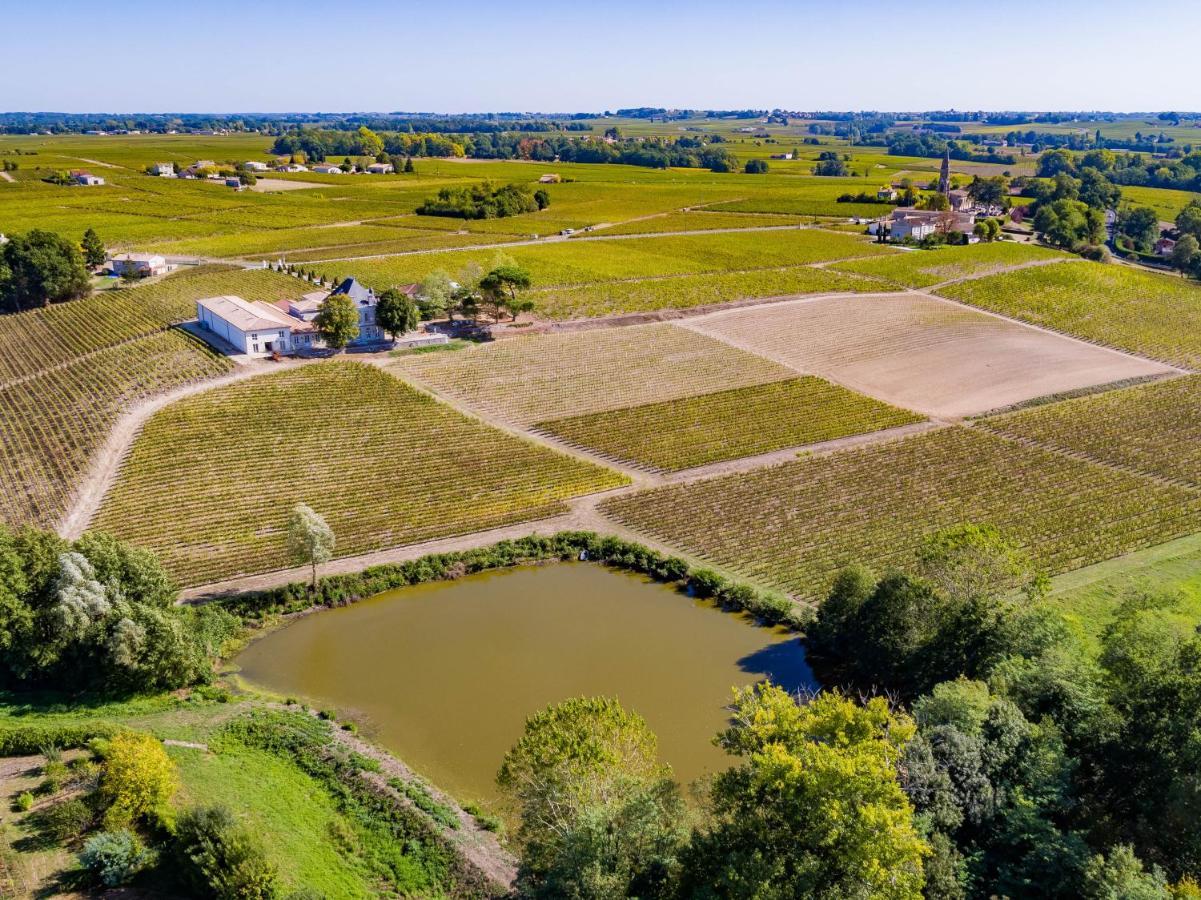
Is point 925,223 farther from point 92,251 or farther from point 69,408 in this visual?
point 69,408

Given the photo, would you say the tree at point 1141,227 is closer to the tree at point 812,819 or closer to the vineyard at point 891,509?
the vineyard at point 891,509

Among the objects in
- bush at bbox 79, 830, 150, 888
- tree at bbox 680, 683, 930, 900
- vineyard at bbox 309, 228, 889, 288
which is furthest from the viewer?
vineyard at bbox 309, 228, 889, 288

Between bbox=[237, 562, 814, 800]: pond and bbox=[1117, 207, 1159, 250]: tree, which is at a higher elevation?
bbox=[1117, 207, 1159, 250]: tree

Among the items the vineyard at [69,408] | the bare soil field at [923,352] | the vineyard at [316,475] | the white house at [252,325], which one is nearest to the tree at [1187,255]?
the bare soil field at [923,352]

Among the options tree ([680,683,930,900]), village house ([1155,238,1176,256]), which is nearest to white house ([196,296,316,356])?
tree ([680,683,930,900])

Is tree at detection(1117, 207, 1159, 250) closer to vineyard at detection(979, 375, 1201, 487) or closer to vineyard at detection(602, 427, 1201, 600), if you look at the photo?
vineyard at detection(979, 375, 1201, 487)
